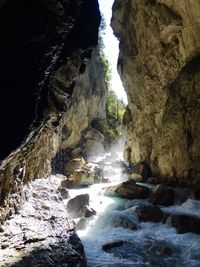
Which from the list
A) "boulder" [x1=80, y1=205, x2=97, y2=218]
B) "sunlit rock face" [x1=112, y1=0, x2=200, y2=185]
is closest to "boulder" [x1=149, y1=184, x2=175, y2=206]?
"sunlit rock face" [x1=112, y1=0, x2=200, y2=185]

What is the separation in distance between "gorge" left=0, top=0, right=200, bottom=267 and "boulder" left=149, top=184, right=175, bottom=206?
0.07 metres

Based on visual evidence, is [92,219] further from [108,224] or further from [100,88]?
[100,88]

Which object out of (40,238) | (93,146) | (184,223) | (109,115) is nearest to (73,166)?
(93,146)

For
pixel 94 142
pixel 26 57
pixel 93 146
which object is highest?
pixel 26 57

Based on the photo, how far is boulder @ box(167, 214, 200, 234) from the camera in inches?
500

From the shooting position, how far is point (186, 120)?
20.9 meters

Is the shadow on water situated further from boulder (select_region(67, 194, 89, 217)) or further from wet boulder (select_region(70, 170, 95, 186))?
wet boulder (select_region(70, 170, 95, 186))

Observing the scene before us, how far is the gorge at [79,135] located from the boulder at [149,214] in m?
0.05

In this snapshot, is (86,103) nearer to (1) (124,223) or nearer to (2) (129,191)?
(2) (129,191)

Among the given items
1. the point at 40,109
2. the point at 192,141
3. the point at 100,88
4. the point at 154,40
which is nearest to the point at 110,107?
the point at 100,88

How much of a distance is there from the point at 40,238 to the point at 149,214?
7.72m

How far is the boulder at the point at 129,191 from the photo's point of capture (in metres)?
19.3

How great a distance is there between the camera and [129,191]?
64.6ft

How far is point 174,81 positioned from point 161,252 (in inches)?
572
